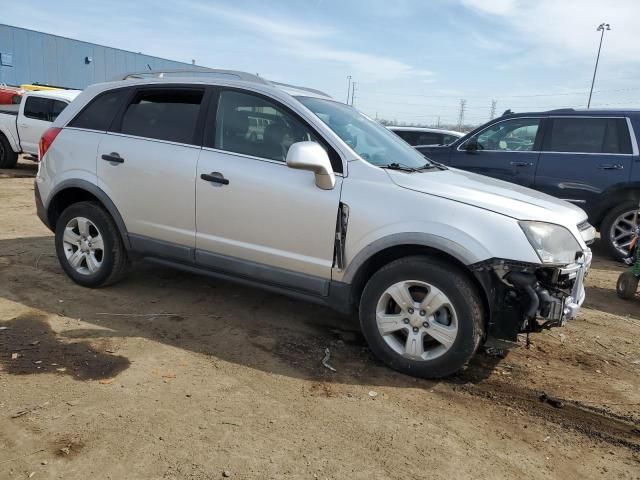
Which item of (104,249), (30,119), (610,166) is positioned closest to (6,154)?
(30,119)

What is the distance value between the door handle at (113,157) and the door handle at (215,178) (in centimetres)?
92

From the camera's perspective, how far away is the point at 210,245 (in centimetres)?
404

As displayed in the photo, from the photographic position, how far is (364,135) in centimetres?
411

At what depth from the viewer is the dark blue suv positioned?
22.8 ft

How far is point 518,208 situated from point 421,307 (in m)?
0.89

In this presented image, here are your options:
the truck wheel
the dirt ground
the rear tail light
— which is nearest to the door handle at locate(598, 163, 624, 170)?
the dirt ground

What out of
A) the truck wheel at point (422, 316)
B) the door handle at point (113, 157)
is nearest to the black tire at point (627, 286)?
the truck wheel at point (422, 316)

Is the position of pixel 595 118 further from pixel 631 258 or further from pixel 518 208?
pixel 518 208

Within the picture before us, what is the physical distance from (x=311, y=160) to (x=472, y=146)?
5198 mm

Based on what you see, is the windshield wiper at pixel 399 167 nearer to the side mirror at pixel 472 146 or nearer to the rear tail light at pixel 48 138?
the rear tail light at pixel 48 138

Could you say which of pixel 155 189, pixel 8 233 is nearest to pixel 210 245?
pixel 155 189

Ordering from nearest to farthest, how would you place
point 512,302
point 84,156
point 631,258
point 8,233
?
point 512,302 < point 84,156 < point 631,258 < point 8,233

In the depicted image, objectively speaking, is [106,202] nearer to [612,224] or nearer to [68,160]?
[68,160]

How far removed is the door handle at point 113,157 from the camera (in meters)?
4.36
